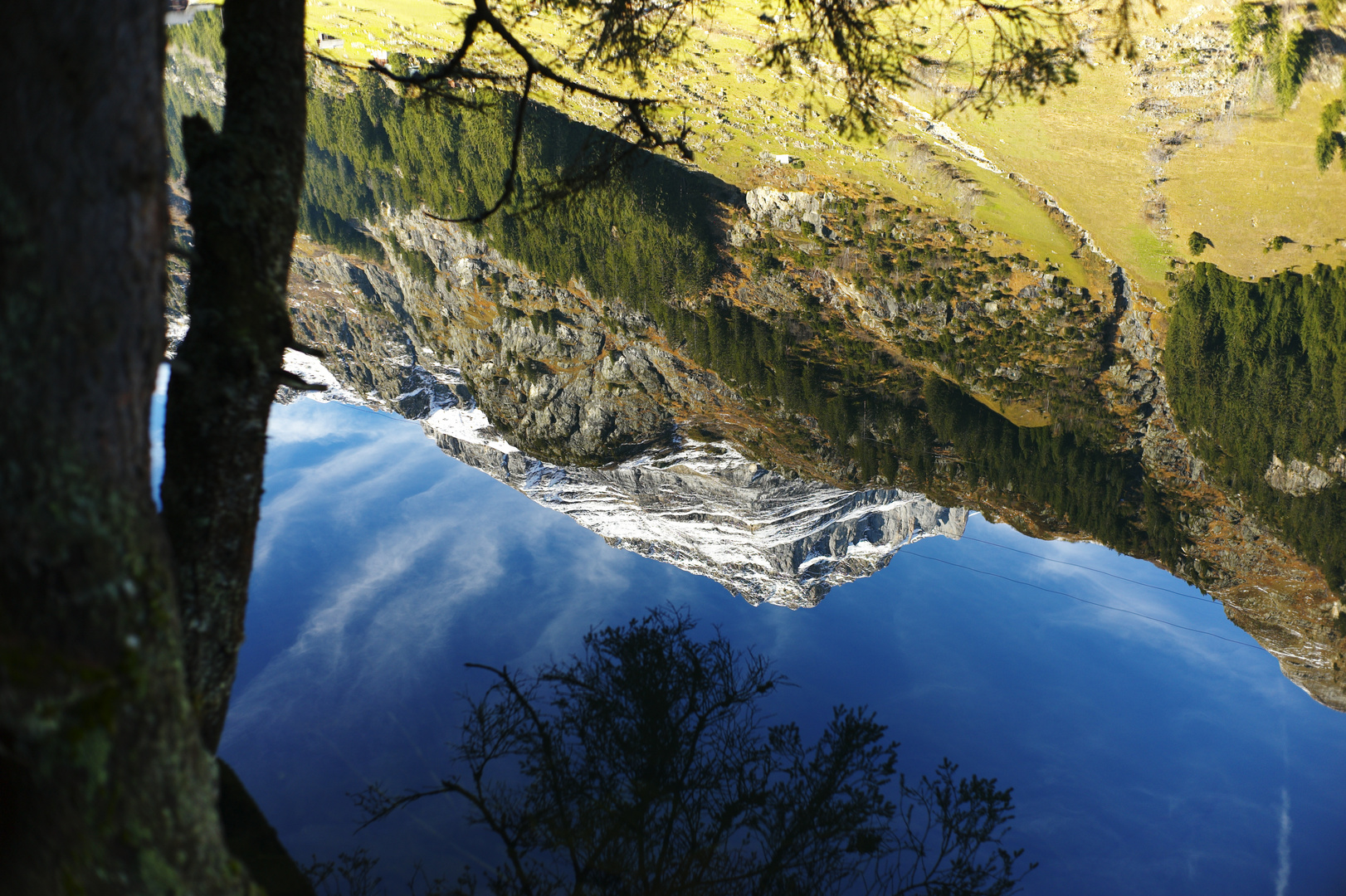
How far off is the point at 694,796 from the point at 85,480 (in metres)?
4.10

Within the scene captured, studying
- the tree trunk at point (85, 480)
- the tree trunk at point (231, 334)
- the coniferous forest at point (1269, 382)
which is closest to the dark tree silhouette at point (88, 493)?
the tree trunk at point (85, 480)

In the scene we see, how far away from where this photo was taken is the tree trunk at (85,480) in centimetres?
119

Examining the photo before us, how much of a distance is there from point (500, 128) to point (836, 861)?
28250 millimetres

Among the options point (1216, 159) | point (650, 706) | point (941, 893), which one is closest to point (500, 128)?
point (1216, 159)

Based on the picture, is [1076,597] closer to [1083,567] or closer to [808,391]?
[1083,567]

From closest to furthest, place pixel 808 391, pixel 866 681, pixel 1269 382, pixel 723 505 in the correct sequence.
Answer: pixel 866 681 < pixel 723 505 < pixel 1269 382 < pixel 808 391

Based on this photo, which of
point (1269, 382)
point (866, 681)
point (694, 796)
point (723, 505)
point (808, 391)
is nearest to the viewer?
point (694, 796)

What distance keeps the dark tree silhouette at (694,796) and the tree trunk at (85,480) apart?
2.92 m

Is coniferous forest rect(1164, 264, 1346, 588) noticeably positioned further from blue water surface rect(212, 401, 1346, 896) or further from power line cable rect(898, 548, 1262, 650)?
power line cable rect(898, 548, 1262, 650)

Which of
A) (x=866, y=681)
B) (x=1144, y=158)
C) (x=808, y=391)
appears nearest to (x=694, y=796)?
(x=866, y=681)

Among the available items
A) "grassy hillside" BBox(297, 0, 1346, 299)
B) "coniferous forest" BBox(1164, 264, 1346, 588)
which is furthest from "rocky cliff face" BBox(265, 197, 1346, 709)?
"grassy hillside" BBox(297, 0, 1346, 299)

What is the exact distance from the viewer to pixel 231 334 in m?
2.07

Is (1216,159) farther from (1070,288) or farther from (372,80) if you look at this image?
(372,80)

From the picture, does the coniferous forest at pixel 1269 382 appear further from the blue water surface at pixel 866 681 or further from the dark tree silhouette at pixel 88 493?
the dark tree silhouette at pixel 88 493
